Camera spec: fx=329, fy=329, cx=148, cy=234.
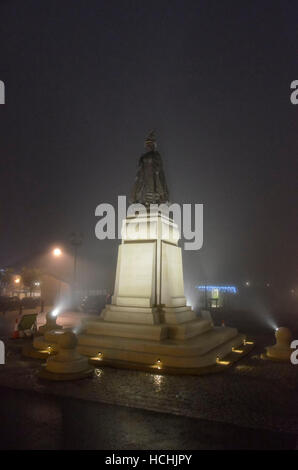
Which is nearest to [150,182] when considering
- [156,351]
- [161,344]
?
[161,344]

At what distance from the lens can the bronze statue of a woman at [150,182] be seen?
15082mm

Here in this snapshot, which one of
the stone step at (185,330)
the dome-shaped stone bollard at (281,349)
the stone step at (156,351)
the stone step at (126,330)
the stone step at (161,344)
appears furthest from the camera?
the stone step at (185,330)

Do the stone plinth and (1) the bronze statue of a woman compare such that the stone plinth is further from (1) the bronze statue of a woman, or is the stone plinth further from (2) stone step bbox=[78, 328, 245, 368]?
(1) the bronze statue of a woman

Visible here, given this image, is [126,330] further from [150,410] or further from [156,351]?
[150,410]

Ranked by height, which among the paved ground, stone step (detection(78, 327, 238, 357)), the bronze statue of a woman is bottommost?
the paved ground

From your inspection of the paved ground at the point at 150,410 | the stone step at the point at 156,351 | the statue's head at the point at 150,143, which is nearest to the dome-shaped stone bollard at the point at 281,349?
the paved ground at the point at 150,410

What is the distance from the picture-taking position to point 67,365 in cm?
943

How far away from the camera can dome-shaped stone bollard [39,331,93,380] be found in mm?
9188

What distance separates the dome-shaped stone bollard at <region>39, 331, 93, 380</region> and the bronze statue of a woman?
7.26 meters

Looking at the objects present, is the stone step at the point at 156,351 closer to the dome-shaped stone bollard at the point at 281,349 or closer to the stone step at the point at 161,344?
the stone step at the point at 161,344

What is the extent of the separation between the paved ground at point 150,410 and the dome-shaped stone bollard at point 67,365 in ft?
1.07

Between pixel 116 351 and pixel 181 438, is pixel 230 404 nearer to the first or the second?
pixel 181 438

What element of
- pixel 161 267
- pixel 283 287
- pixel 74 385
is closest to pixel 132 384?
pixel 74 385

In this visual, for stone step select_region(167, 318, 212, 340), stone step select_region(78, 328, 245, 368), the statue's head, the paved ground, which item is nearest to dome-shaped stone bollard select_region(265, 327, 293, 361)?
the paved ground
